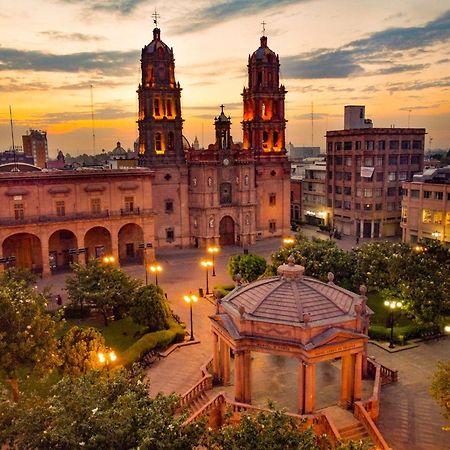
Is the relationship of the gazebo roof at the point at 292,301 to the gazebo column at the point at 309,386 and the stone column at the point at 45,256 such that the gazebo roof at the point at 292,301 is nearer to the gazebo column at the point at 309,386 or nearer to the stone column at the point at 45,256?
the gazebo column at the point at 309,386

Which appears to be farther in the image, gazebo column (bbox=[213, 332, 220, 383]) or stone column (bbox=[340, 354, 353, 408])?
gazebo column (bbox=[213, 332, 220, 383])

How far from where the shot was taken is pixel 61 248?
59.6 m

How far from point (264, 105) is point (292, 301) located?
54.5m

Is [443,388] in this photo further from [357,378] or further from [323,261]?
[323,261]

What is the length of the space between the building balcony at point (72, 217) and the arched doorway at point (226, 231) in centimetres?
1502

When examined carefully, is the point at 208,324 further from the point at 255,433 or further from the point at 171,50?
the point at 171,50

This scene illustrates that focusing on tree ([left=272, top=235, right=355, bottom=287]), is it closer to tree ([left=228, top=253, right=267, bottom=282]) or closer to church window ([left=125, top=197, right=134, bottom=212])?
tree ([left=228, top=253, right=267, bottom=282])

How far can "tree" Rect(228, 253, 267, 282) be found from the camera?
46.6 metres

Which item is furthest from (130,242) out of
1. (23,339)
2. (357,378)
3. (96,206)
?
(357,378)

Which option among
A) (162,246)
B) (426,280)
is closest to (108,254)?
(162,246)

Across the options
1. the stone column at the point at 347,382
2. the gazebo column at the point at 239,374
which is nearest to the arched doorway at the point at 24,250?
the gazebo column at the point at 239,374

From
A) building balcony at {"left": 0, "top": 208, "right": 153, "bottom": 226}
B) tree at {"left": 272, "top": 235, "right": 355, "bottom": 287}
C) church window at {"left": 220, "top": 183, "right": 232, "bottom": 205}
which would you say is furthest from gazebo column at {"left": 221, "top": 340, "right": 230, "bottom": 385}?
church window at {"left": 220, "top": 183, "right": 232, "bottom": 205}

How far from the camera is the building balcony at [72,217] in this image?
5344cm

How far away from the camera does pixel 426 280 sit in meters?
35.7
